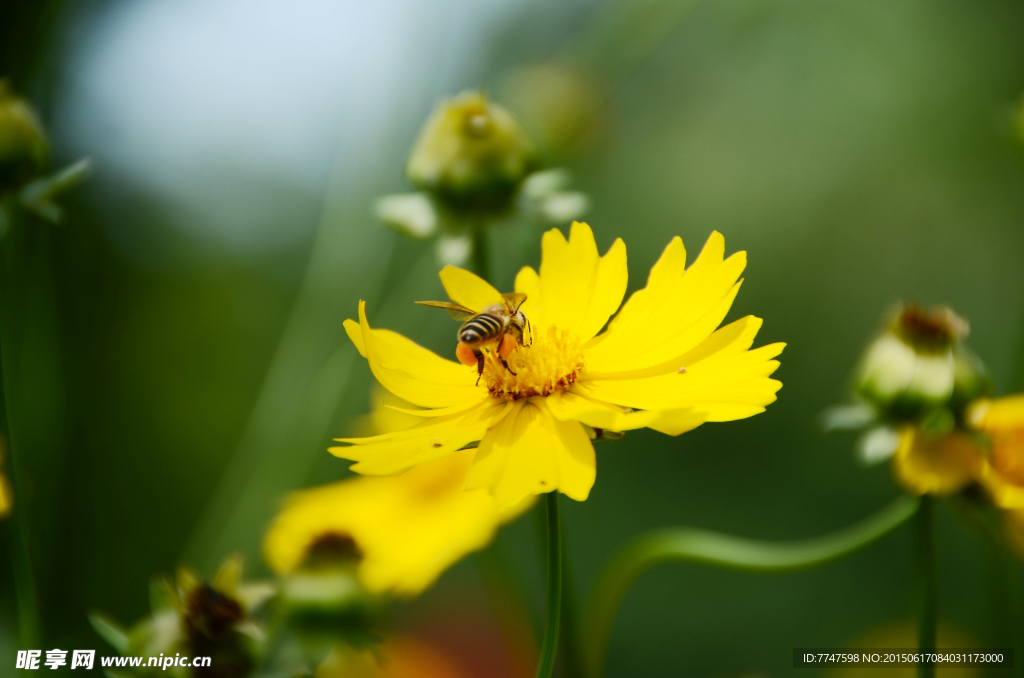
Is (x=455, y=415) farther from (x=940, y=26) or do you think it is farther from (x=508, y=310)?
(x=940, y=26)

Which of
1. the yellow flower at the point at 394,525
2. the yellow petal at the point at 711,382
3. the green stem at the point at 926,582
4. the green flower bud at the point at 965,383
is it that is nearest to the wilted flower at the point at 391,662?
the yellow flower at the point at 394,525

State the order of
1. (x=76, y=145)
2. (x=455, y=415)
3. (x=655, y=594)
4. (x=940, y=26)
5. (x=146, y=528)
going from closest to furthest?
(x=455, y=415)
(x=76, y=145)
(x=146, y=528)
(x=655, y=594)
(x=940, y=26)

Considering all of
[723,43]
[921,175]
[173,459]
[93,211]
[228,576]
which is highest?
[723,43]

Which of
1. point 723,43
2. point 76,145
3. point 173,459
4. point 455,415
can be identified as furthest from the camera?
point 723,43

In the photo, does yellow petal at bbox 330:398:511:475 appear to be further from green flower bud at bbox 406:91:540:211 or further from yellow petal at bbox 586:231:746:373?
green flower bud at bbox 406:91:540:211

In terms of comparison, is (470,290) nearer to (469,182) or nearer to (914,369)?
(469,182)

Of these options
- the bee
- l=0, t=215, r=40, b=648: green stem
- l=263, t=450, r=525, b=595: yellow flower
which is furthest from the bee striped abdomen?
l=0, t=215, r=40, b=648: green stem

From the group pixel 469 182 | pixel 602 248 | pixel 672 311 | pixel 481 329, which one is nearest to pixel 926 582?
pixel 672 311

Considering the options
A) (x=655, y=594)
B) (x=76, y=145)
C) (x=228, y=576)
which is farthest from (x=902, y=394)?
(x=655, y=594)
